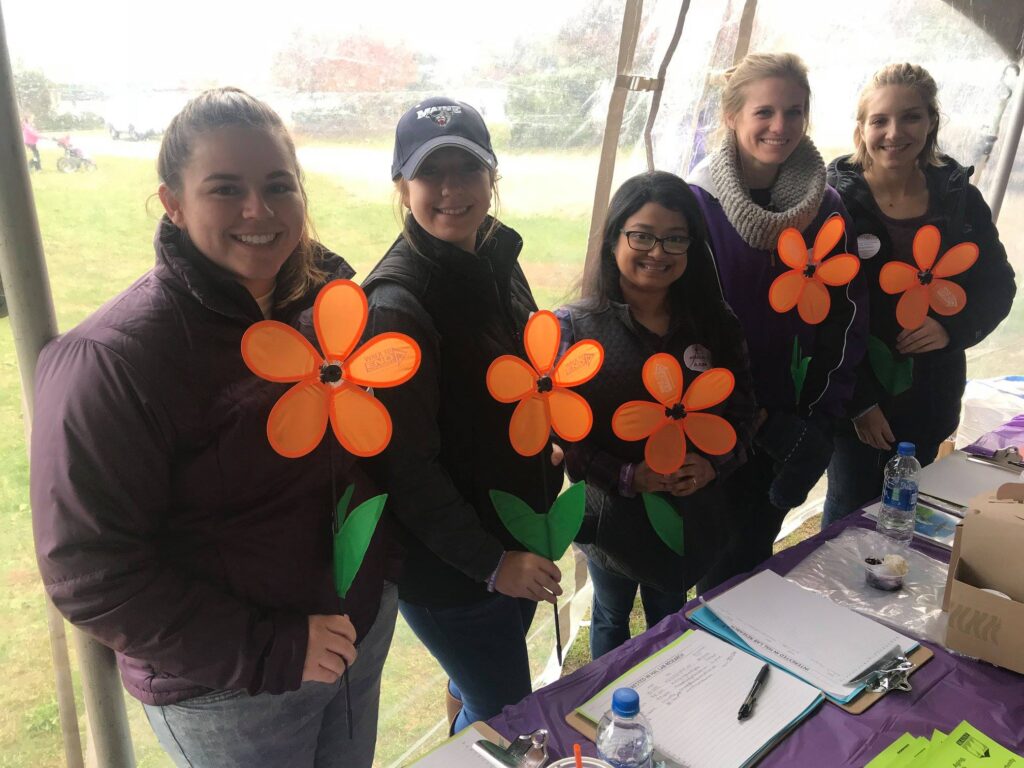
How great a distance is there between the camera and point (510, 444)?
1.19 m

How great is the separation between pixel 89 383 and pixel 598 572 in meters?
1.12

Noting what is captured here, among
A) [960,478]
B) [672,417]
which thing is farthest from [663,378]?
[960,478]

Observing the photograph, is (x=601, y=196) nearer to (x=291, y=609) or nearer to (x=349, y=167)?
(x=349, y=167)

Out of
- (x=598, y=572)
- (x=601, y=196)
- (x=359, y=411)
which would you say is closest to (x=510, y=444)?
(x=359, y=411)

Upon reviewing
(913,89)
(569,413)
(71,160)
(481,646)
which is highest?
(913,89)

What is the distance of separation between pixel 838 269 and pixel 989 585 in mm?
726

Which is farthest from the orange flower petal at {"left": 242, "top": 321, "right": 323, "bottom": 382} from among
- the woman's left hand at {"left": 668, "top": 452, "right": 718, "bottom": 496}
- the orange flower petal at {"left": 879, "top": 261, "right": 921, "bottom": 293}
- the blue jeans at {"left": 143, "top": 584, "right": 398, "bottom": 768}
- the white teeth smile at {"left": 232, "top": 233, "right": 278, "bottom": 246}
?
the orange flower petal at {"left": 879, "top": 261, "right": 921, "bottom": 293}

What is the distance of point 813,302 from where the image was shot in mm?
1564

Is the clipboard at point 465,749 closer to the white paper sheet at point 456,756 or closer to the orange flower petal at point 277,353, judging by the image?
the white paper sheet at point 456,756

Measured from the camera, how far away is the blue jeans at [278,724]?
3.06ft

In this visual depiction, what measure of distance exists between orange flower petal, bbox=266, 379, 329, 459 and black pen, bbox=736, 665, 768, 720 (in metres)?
0.71

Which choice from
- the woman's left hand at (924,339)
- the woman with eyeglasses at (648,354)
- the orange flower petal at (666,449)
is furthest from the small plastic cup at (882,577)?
the woman's left hand at (924,339)

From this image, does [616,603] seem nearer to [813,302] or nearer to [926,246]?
[813,302]

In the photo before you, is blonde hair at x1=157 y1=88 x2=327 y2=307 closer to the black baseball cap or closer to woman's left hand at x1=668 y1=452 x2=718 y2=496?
the black baseball cap
